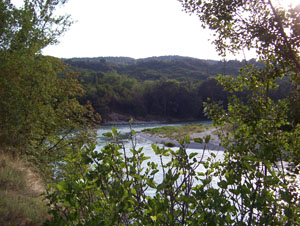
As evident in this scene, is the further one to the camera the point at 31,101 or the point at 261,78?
the point at 31,101

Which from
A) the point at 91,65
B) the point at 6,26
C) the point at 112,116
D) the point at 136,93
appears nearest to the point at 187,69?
the point at 91,65

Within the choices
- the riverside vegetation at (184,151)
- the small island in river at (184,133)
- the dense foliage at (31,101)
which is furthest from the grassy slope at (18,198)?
the small island in river at (184,133)

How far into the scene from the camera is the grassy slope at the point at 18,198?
4.33 metres

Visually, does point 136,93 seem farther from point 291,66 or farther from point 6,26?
point 291,66

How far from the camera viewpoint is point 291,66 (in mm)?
3609

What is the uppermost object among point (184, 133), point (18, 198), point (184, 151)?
point (184, 151)

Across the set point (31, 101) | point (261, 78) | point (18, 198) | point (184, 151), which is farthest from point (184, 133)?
point (184, 151)

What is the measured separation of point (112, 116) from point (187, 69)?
2832 inches

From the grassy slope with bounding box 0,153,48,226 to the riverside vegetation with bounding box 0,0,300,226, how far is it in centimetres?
4

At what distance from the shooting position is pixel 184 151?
6.75ft

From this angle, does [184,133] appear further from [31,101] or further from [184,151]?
[184,151]

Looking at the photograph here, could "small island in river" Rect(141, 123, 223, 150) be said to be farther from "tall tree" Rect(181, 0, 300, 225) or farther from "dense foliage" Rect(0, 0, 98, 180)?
"tall tree" Rect(181, 0, 300, 225)

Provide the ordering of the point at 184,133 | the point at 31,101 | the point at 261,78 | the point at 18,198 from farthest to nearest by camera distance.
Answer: the point at 184,133, the point at 31,101, the point at 18,198, the point at 261,78

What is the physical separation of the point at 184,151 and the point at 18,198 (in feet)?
13.8
